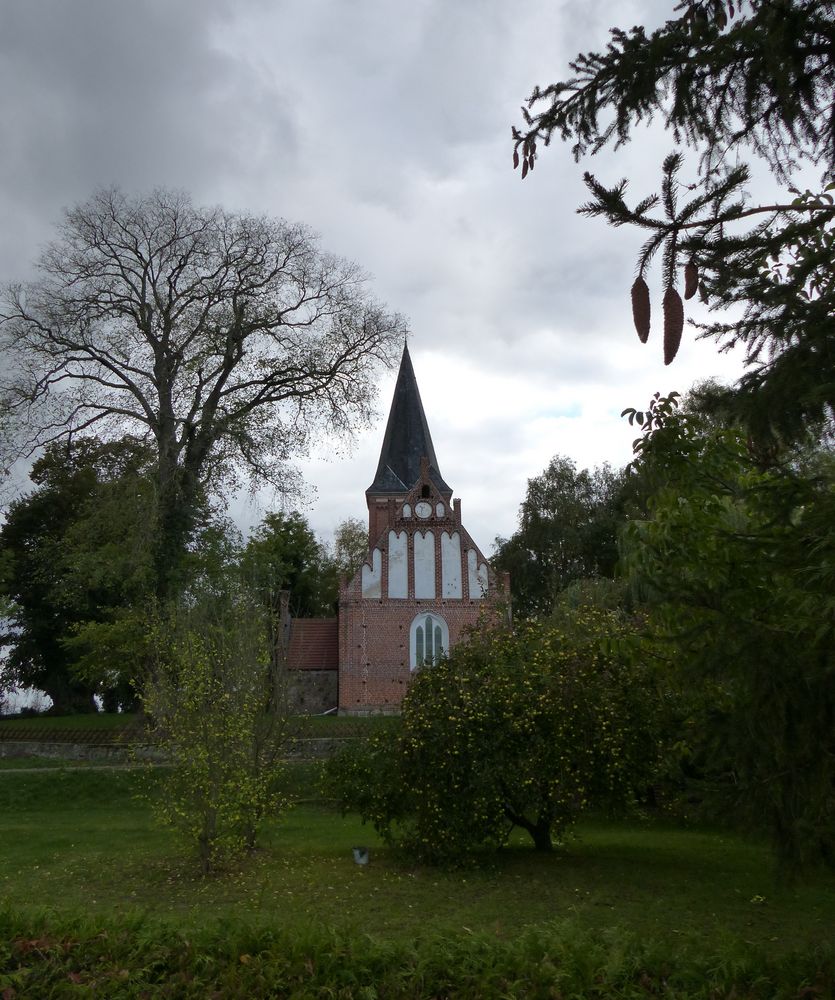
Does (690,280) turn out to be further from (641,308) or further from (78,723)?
(78,723)

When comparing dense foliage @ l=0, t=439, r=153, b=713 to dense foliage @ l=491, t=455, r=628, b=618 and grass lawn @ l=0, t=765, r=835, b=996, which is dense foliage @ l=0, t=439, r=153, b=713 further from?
dense foliage @ l=491, t=455, r=628, b=618

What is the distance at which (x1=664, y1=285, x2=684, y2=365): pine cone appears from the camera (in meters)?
4.29

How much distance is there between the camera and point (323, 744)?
2573 centimetres

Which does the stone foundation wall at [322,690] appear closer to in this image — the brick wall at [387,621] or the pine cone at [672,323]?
the brick wall at [387,621]

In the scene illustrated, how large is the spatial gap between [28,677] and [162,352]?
19576 mm

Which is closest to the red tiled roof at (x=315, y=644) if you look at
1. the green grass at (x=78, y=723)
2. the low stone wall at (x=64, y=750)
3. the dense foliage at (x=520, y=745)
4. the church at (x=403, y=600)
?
the church at (x=403, y=600)

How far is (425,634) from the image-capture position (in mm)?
35281

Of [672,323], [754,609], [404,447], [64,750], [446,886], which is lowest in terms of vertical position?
[446,886]

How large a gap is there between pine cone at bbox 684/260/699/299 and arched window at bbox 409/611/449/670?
31.2m

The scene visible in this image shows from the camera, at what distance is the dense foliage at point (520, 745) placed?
1158 centimetres

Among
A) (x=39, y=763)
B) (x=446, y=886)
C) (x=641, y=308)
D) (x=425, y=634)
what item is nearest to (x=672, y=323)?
(x=641, y=308)

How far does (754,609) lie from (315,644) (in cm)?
3229

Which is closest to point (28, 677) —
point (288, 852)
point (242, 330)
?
point (242, 330)

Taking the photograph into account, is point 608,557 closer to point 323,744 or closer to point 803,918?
point 323,744
